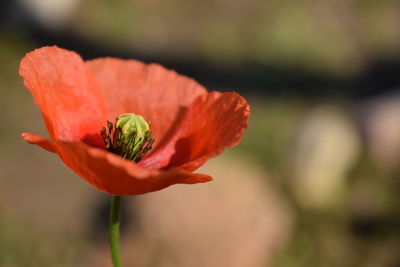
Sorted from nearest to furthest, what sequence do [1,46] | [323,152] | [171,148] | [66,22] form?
[171,148], [323,152], [1,46], [66,22]

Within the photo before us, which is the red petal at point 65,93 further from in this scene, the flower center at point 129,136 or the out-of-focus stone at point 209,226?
the out-of-focus stone at point 209,226

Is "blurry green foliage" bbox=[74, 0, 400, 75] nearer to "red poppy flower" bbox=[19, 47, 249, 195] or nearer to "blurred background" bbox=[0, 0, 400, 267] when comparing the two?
"blurred background" bbox=[0, 0, 400, 267]

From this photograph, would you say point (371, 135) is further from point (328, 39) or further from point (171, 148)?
point (171, 148)

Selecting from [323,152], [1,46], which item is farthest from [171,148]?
[1,46]

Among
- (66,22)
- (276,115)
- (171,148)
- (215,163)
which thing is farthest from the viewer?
(66,22)

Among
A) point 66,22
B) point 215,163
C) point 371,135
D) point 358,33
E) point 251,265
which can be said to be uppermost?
point 358,33

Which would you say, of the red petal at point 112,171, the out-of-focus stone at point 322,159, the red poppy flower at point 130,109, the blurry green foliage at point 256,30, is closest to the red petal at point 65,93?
the red poppy flower at point 130,109

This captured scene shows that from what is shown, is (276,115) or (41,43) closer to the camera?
(276,115)

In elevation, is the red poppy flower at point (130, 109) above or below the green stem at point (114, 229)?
above
